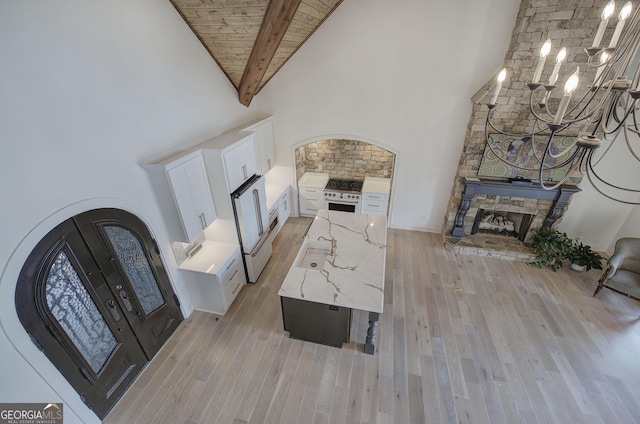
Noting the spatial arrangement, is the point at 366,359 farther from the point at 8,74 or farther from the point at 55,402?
the point at 8,74

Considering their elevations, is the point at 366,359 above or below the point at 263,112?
below

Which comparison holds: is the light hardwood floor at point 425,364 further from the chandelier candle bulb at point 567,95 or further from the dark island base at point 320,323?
the chandelier candle bulb at point 567,95

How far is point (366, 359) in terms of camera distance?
3324 mm

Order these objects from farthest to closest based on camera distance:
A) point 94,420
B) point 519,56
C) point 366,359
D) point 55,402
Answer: point 519,56 < point 366,359 < point 94,420 < point 55,402

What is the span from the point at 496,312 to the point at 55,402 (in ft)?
16.1

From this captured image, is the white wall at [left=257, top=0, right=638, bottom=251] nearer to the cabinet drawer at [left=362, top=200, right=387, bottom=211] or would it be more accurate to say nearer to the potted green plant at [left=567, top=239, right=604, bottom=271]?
the cabinet drawer at [left=362, top=200, right=387, bottom=211]

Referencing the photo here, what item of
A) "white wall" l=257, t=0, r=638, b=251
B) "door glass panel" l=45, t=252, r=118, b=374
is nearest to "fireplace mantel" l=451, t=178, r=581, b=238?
"white wall" l=257, t=0, r=638, b=251

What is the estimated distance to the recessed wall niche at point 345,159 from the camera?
582 centimetres

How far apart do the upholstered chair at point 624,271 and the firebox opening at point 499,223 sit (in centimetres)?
130

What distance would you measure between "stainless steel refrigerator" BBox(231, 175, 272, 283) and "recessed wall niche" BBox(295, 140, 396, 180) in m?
1.66

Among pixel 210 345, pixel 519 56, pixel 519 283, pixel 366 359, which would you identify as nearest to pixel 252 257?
pixel 210 345

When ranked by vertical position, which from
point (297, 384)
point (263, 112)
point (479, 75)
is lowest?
point (297, 384)

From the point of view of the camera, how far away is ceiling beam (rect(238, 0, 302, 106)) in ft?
9.62

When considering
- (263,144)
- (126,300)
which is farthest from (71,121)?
(263,144)
